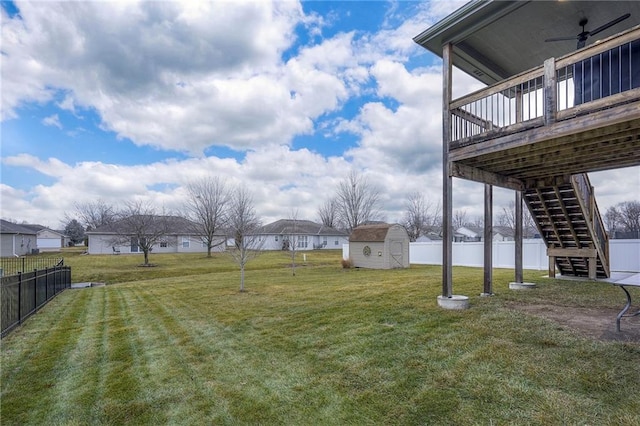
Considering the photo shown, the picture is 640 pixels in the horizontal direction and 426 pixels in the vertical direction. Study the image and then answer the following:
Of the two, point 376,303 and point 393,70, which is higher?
point 393,70

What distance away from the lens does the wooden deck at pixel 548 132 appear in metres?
4.35

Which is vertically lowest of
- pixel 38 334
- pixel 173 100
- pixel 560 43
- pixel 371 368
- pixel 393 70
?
pixel 38 334

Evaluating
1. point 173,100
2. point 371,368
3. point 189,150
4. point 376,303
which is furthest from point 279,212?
point 371,368

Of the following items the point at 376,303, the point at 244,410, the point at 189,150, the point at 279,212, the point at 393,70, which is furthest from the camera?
the point at 279,212

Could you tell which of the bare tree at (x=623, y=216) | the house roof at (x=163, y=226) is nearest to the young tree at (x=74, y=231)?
the house roof at (x=163, y=226)

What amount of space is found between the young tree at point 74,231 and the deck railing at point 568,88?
60600 millimetres

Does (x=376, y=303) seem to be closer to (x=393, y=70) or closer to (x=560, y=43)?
(x=560, y=43)

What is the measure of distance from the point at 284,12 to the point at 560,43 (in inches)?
285

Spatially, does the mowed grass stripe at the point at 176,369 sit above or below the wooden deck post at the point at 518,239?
below

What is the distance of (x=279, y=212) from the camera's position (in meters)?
32.8

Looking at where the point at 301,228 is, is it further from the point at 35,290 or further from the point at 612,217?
the point at 612,217

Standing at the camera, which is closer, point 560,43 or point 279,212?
point 560,43

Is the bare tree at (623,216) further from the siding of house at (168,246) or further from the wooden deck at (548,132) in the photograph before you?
the siding of house at (168,246)

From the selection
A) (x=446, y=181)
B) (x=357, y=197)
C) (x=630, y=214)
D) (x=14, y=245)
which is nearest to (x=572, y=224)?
(x=446, y=181)
